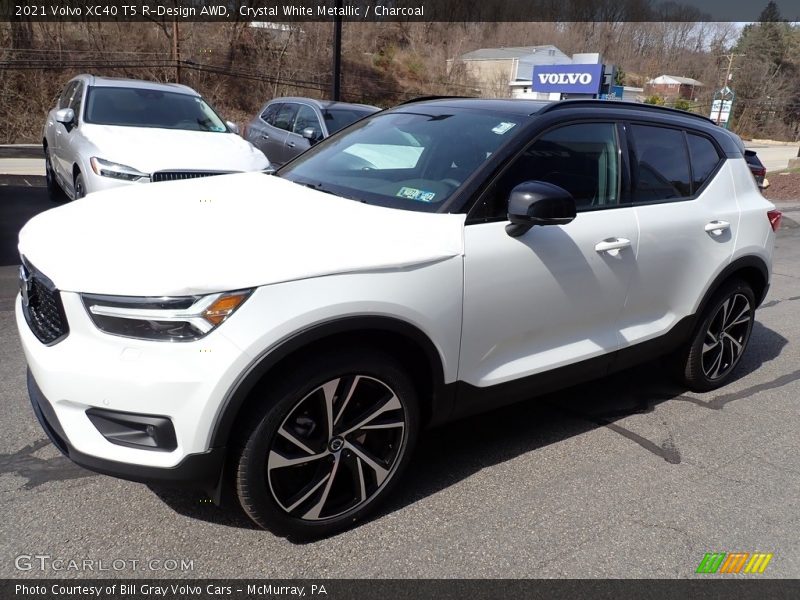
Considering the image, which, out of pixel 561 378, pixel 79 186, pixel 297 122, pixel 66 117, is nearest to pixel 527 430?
pixel 561 378

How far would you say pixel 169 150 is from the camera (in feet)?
21.4

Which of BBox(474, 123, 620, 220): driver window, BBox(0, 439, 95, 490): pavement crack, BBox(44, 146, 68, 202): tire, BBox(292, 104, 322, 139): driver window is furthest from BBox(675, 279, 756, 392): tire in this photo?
BBox(44, 146, 68, 202): tire

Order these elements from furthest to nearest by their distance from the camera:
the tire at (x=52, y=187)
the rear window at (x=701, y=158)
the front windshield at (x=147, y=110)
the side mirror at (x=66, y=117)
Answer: the tire at (x=52, y=187) < the front windshield at (x=147, y=110) < the side mirror at (x=66, y=117) < the rear window at (x=701, y=158)

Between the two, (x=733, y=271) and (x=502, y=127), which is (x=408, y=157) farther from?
(x=733, y=271)

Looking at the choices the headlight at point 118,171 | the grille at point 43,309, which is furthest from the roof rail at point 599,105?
the headlight at point 118,171

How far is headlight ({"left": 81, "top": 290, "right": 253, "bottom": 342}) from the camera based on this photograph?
7.26 ft

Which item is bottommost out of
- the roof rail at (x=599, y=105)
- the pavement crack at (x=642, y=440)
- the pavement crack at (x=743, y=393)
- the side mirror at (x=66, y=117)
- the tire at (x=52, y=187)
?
the tire at (x=52, y=187)

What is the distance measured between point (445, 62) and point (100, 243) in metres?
54.7

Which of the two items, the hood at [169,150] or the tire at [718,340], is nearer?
the tire at [718,340]

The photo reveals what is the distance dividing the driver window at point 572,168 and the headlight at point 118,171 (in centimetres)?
437

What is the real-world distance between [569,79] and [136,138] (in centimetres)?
2451

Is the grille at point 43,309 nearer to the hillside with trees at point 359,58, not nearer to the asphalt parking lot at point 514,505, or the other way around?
the asphalt parking lot at point 514,505

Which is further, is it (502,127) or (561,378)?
(561,378)

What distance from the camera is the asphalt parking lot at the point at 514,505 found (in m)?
2.58
